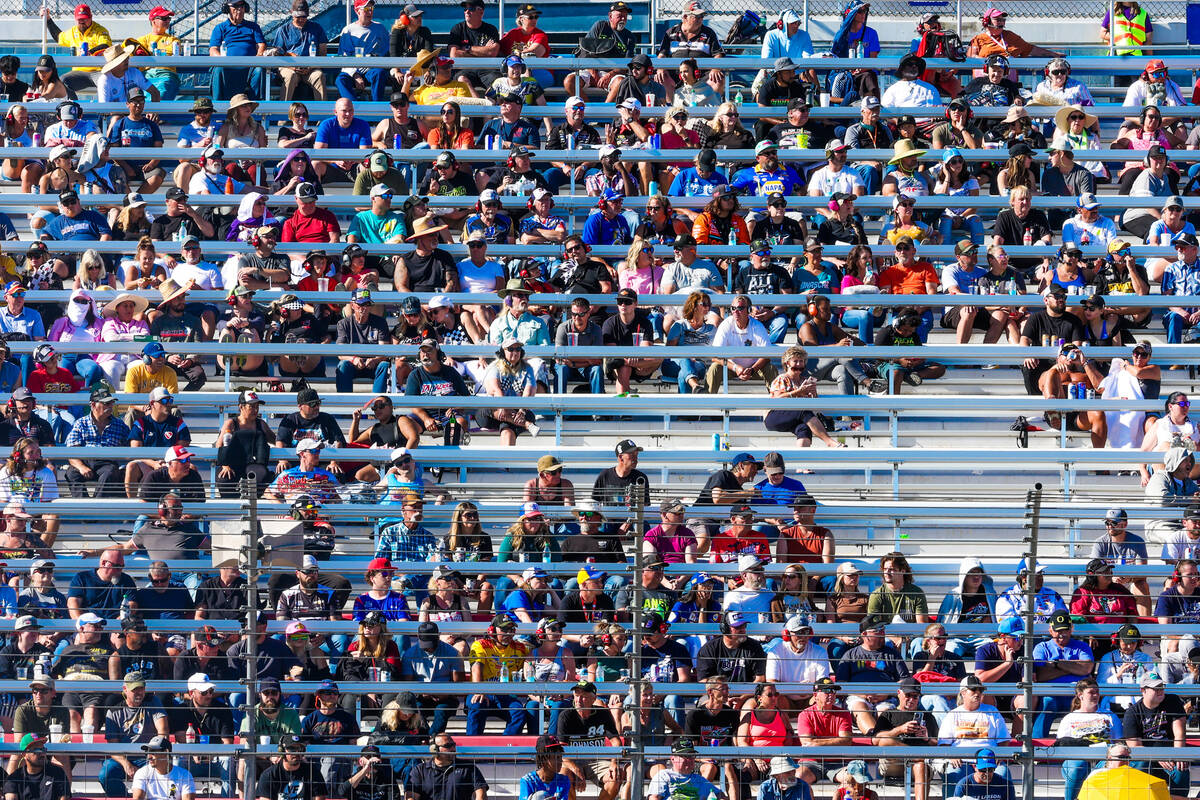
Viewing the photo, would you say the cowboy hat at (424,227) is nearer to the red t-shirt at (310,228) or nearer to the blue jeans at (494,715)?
the red t-shirt at (310,228)

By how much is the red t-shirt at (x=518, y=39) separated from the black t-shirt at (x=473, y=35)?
128 millimetres

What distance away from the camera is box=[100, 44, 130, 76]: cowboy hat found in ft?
54.5

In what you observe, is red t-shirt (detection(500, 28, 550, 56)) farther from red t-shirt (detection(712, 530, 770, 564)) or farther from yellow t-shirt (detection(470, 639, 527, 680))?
yellow t-shirt (detection(470, 639, 527, 680))

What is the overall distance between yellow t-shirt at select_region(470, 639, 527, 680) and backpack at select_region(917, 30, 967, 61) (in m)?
8.65

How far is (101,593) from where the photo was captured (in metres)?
10.8

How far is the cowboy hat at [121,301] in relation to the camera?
13906 mm

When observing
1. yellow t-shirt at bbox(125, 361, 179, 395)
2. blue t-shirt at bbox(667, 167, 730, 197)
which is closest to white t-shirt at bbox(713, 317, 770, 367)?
blue t-shirt at bbox(667, 167, 730, 197)

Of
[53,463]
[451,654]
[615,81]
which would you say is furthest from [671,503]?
[615,81]

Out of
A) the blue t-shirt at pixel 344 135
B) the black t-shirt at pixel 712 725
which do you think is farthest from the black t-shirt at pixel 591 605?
the blue t-shirt at pixel 344 135

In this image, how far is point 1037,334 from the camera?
14.1m

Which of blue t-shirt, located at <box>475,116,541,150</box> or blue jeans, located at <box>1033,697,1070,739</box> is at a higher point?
blue t-shirt, located at <box>475,116,541,150</box>

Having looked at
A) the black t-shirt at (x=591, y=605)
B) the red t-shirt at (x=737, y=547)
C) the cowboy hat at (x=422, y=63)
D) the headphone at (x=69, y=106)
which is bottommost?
the black t-shirt at (x=591, y=605)

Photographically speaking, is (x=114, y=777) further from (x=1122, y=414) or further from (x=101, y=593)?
(x=1122, y=414)

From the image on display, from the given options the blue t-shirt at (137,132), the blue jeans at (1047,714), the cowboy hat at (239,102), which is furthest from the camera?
the blue t-shirt at (137,132)
